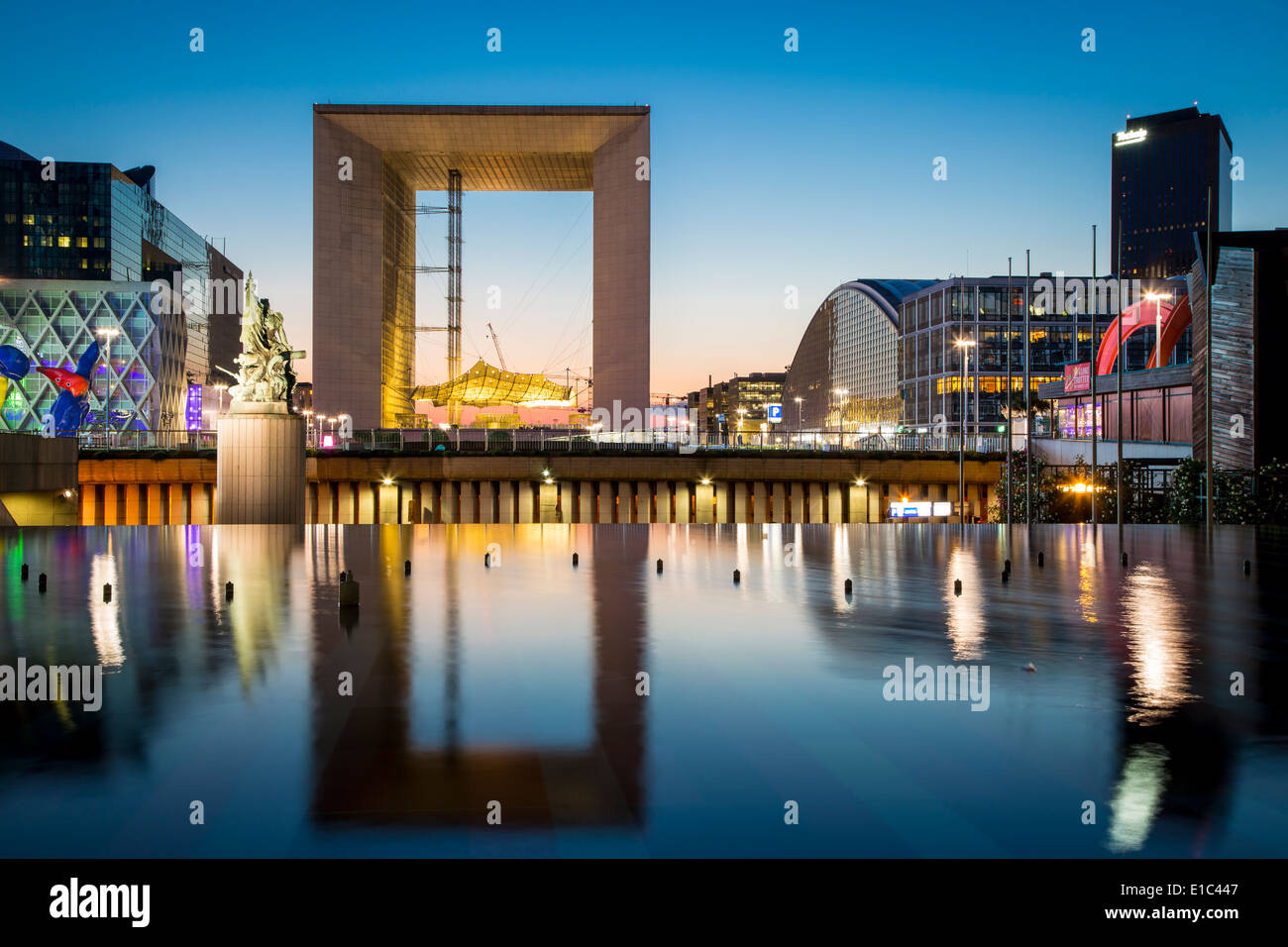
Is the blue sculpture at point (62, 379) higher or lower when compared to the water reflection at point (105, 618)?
higher

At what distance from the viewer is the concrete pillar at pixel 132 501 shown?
174ft

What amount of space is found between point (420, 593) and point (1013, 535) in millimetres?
25573

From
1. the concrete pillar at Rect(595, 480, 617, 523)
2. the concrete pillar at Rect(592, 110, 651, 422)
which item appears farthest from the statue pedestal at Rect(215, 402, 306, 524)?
the concrete pillar at Rect(592, 110, 651, 422)

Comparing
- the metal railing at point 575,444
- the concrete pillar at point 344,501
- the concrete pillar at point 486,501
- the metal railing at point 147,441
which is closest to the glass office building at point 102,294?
the metal railing at point 147,441

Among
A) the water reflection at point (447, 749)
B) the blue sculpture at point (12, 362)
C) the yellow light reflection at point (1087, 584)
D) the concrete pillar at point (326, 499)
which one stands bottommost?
the yellow light reflection at point (1087, 584)

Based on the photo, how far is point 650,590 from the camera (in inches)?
728

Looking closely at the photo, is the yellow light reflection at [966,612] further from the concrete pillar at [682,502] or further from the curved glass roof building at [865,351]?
the curved glass roof building at [865,351]

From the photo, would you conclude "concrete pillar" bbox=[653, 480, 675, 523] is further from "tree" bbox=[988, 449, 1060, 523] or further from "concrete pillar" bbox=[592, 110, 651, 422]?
"concrete pillar" bbox=[592, 110, 651, 422]

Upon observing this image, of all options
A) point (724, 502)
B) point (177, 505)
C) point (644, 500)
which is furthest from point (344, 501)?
point (724, 502)

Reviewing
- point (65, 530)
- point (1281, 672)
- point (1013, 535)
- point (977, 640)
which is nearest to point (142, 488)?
point (65, 530)

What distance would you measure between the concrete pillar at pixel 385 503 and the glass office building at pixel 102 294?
6395 cm

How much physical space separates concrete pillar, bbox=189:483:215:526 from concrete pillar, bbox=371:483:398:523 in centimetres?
908

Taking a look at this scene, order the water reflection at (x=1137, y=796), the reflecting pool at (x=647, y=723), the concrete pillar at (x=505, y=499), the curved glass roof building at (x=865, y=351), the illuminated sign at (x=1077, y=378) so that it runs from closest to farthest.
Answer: the water reflection at (x=1137, y=796) < the reflecting pool at (x=647, y=723) < the concrete pillar at (x=505, y=499) < the illuminated sign at (x=1077, y=378) < the curved glass roof building at (x=865, y=351)

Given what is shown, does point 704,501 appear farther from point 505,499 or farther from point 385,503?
point 385,503
